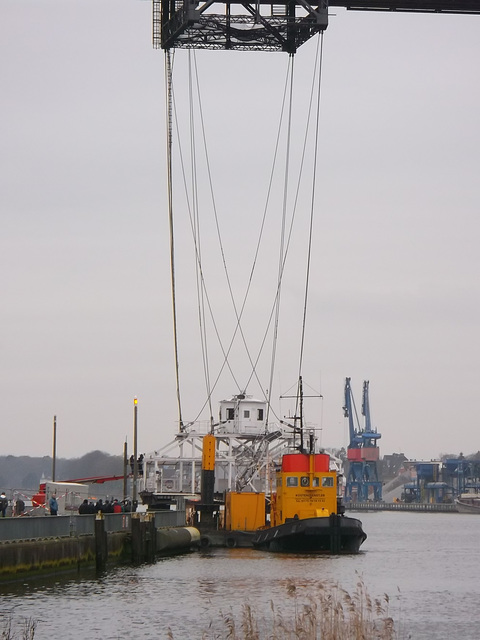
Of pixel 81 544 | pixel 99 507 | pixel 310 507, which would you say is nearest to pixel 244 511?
pixel 310 507

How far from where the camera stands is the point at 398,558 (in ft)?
207

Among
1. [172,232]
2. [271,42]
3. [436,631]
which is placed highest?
[271,42]

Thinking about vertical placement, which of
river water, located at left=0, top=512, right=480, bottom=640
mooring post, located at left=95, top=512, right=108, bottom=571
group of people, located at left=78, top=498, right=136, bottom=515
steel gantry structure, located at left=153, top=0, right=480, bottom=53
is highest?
steel gantry structure, located at left=153, top=0, right=480, bottom=53

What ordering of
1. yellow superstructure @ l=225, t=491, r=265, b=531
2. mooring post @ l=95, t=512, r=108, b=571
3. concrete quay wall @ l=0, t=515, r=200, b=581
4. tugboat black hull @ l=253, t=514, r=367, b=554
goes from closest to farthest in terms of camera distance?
concrete quay wall @ l=0, t=515, r=200, b=581 → mooring post @ l=95, t=512, r=108, b=571 → tugboat black hull @ l=253, t=514, r=367, b=554 → yellow superstructure @ l=225, t=491, r=265, b=531

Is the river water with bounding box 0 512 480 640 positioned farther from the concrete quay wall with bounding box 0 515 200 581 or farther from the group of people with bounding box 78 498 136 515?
the group of people with bounding box 78 498 136 515

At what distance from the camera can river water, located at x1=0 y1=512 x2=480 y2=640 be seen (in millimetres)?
29484

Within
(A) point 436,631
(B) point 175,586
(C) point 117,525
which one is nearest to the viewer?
(A) point 436,631

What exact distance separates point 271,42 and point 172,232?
14.3 metres

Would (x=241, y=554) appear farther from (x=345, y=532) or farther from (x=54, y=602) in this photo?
(x=54, y=602)

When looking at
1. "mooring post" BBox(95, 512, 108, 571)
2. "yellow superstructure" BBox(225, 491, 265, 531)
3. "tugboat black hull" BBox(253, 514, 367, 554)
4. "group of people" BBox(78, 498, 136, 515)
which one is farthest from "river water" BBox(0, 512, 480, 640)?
"yellow superstructure" BBox(225, 491, 265, 531)

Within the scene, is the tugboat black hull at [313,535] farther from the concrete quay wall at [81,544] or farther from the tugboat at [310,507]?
the concrete quay wall at [81,544]

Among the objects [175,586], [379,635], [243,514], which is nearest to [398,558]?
[243,514]

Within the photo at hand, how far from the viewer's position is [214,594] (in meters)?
37.3

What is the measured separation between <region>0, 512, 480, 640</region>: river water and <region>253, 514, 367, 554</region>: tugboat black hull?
2.81 ft
